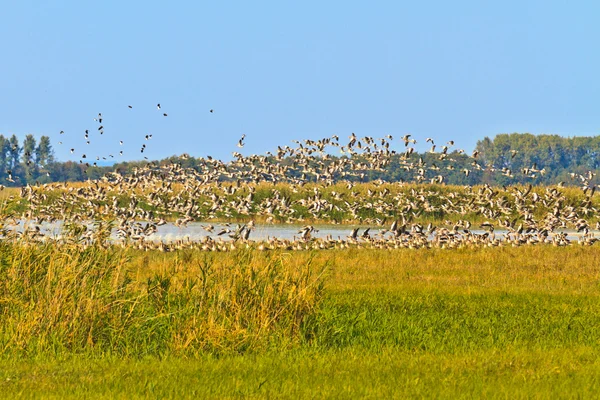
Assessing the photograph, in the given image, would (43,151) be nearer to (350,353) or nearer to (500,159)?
(500,159)

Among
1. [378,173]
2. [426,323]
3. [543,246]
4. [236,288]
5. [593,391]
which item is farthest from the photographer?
[378,173]

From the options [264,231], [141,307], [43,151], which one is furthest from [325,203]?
[43,151]

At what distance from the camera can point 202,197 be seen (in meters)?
68.8

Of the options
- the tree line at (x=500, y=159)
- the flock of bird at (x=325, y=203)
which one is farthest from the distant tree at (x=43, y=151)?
the flock of bird at (x=325, y=203)

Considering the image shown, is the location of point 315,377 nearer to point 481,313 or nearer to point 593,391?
point 593,391

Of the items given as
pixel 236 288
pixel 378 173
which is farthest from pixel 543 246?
pixel 378 173

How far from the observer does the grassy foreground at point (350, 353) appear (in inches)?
498

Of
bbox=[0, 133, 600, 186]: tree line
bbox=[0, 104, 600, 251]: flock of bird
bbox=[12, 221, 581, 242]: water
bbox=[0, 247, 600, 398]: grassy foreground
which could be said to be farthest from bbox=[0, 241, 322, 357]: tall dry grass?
bbox=[0, 133, 600, 186]: tree line

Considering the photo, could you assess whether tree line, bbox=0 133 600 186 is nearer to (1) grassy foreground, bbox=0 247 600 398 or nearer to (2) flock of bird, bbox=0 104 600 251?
(2) flock of bird, bbox=0 104 600 251

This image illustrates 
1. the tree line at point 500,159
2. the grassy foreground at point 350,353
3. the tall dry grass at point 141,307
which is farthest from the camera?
the tree line at point 500,159

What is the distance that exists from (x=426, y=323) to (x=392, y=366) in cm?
483

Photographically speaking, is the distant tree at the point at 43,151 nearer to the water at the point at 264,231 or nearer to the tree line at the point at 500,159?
the tree line at the point at 500,159

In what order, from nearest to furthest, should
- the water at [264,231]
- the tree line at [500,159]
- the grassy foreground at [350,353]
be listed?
1. the grassy foreground at [350,353]
2. the water at [264,231]
3. the tree line at [500,159]

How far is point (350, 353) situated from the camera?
15367 millimetres
